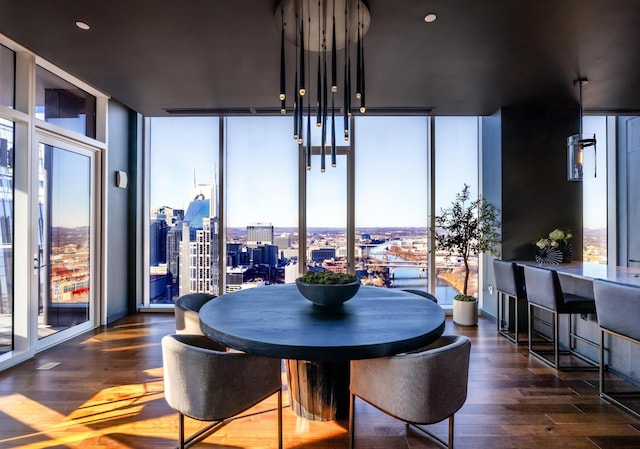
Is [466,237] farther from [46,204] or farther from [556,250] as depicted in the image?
[46,204]

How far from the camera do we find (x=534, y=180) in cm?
430

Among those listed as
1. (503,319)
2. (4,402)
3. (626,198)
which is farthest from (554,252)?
(4,402)

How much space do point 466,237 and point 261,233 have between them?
282cm

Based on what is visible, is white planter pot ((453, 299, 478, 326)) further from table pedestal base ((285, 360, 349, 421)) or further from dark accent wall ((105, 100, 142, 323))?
dark accent wall ((105, 100, 142, 323))

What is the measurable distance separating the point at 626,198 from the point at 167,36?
620 centimetres

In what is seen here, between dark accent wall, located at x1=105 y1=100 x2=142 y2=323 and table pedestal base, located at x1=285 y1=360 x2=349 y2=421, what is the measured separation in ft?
10.9

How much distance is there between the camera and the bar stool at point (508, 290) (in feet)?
12.0

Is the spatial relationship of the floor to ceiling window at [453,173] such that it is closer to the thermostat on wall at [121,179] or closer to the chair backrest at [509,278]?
the chair backrest at [509,278]

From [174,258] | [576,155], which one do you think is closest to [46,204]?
[174,258]

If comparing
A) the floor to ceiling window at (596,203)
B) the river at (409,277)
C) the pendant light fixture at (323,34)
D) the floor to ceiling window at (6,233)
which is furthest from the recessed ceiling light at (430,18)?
the floor to ceiling window at (6,233)

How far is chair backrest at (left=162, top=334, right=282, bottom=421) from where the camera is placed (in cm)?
156

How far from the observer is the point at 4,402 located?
241 cm

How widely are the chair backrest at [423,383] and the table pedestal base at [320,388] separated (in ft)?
1.87

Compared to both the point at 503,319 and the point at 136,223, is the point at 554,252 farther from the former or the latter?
the point at 136,223
